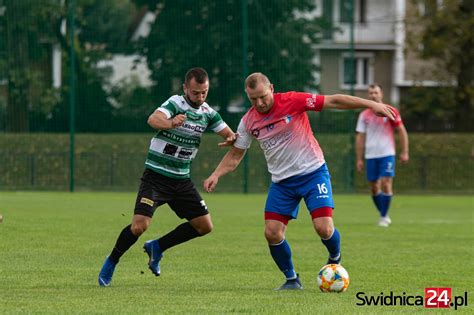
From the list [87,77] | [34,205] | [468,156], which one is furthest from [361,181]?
[34,205]

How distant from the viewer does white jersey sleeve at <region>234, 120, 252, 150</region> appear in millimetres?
10141

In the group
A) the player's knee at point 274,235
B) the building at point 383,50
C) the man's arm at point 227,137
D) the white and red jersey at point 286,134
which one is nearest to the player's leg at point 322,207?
the white and red jersey at point 286,134

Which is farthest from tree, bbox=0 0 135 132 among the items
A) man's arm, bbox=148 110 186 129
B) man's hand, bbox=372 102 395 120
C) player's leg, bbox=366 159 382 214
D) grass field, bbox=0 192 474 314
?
man's hand, bbox=372 102 395 120

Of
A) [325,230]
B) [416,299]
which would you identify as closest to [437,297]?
[416,299]

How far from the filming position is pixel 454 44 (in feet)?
128

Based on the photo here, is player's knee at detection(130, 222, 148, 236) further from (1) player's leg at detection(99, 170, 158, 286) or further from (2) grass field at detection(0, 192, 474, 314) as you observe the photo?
(2) grass field at detection(0, 192, 474, 314)

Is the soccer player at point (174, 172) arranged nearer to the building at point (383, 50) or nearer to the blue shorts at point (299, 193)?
the blue shorts at point (299, 193)

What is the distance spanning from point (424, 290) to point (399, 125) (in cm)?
787

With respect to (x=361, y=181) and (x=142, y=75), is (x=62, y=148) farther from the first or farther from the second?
(x=361, y=181)

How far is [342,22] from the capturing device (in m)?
28.1

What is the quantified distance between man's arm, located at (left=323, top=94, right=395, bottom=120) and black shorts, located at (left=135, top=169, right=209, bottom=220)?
5.03 feet

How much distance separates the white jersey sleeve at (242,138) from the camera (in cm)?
1014

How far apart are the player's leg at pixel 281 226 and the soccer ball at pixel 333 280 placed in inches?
15.5

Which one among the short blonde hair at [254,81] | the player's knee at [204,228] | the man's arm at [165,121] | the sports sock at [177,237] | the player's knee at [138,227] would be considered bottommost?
the sports sock at [177,237]
